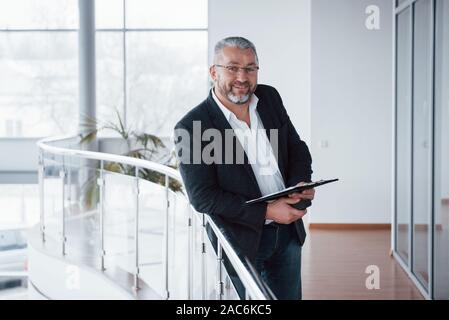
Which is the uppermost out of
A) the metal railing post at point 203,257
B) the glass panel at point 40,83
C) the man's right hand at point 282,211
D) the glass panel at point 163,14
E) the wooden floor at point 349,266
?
the glass panel at point 163,14

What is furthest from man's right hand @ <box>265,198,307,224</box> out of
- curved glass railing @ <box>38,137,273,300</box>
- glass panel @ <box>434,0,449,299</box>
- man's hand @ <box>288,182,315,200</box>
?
glass panel @ <box>434,0,449,299</box>

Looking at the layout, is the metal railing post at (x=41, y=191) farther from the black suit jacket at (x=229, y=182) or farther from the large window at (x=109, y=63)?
the large window at (x=109, y=63)

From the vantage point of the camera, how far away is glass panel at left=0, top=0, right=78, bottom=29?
35.9 ft

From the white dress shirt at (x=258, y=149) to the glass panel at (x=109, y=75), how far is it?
27.1 ft

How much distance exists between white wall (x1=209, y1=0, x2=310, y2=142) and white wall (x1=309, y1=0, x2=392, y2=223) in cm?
145

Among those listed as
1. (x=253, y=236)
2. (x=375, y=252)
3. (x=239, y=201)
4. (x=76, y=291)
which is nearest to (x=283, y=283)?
(x=253, y=236)

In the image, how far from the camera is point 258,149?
2.53 metres

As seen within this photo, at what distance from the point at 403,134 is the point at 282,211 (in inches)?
153

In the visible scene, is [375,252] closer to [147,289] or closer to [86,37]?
[147,289]

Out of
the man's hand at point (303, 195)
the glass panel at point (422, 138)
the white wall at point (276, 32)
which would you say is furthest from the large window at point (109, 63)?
the man's hand at point (303, 195)

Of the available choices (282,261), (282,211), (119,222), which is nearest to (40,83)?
(119,222)

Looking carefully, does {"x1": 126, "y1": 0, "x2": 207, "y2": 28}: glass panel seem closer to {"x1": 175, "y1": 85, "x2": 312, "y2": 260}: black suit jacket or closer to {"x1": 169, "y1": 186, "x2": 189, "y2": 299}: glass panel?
{"x1": 169, "y1": 186, "x2": 189, "y2": 299}: glass panel

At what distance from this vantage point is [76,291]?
577 centimetres

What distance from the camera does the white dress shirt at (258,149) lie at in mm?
2502
